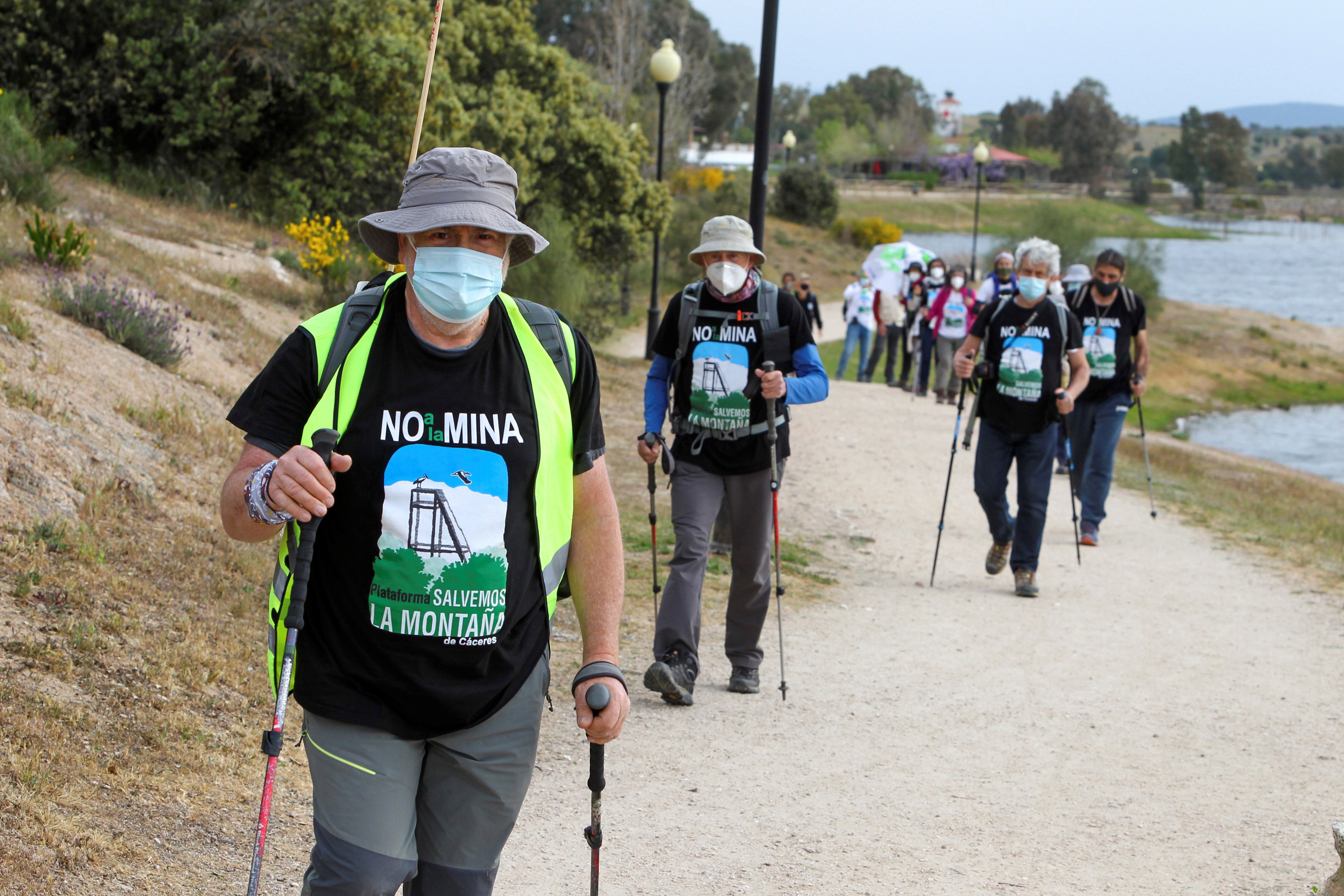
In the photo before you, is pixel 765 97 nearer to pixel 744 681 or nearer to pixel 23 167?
pixel 744 681

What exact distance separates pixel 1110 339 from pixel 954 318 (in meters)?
7.80

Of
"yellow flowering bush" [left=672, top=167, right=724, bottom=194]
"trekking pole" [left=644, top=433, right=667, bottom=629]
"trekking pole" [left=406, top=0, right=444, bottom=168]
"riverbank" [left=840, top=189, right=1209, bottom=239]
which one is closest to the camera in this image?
"trekking pole" [left=406, top=0, right=444, bottom=168]

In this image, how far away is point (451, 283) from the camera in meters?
2.63

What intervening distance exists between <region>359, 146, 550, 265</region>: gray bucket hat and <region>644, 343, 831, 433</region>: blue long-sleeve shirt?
3029 mm

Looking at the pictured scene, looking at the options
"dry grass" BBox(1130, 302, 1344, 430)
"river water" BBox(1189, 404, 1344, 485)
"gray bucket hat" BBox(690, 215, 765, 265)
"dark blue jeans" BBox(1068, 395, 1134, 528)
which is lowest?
"river water" BBox(1189, 404, 1344, 485)

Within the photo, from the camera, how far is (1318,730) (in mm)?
6383

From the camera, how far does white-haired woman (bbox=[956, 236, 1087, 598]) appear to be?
26.8 ft

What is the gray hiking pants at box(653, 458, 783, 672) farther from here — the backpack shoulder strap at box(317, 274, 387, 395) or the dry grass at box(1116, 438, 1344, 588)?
the dry grass at box(1116, 438, 1344, 588)

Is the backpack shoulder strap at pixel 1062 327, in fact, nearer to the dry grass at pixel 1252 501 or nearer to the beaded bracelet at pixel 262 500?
the dry grass at pixel 1252 501

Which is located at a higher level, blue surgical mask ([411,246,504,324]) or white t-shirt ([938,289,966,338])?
blue surgical mask ([411,246,504,324])

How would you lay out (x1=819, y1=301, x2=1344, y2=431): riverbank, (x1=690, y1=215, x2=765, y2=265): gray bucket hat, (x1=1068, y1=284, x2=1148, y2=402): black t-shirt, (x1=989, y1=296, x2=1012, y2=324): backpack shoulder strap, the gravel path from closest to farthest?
the gravel path, (x1=690, y1=215, x2=765, y2=265): gray bucket hat, (x1=989, y1=296, x2=1012, y2=324): backpack shoulder strap, (x1=1068, y1=284, x2=1148, y2=402): black t-shirt, (x1=819, y1=301, x2=1344, y2=431): riverbank

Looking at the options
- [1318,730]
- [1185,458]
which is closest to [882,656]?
[1318,730]

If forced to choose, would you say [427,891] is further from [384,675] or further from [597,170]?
[597,170]

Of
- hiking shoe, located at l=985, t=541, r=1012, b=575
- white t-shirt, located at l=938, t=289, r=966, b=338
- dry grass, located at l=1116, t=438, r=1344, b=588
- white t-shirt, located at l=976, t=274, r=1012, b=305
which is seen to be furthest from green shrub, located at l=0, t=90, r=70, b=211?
dry grass, located at l=1116, t=438, r=1344, b=588
